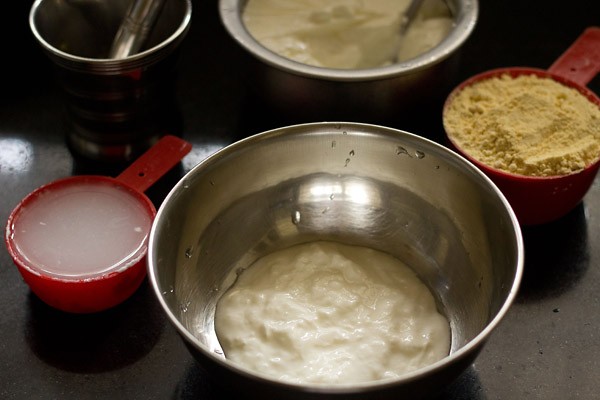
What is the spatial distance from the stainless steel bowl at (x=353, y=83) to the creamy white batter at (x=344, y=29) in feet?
0.25

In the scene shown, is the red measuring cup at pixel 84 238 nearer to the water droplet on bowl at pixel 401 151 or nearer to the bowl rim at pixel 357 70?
the bowl rim at pixel 357 70

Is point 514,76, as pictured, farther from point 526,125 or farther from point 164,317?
point 164,317

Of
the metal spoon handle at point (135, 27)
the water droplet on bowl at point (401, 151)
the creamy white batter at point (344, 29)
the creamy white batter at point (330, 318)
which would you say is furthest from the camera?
the creamy white batter at point (344, 29)

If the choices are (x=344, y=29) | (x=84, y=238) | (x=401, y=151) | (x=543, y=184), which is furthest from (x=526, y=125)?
(x=84, y=238)

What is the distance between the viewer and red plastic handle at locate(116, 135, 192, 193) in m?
1.15

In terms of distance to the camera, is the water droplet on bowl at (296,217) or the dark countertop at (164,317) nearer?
the dark countertop at (164,317)

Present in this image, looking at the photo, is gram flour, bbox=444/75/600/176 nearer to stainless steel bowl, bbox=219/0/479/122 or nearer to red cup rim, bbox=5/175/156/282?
stainless steel bowl, bbox=219/0/479/122

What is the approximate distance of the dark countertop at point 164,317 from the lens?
98cm

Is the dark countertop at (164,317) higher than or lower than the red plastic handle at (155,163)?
lower

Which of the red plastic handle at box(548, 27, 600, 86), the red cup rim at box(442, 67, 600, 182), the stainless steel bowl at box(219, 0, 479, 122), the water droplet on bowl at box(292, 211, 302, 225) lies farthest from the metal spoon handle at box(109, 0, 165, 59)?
the red plastic handle at box(548, 27, 600, 86)

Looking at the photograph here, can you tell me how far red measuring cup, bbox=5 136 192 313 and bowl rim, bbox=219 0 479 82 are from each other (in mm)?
258

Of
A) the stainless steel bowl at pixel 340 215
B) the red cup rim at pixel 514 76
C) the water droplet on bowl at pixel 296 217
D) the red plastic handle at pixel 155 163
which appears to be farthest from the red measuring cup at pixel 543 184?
the red plastic handle at pixel 155 163

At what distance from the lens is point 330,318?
98 centimetres

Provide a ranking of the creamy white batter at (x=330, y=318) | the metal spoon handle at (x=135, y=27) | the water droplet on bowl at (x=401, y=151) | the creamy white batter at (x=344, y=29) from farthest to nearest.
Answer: the creamy white batter at (x=344, y=29) < the metal spoon handle at (x=135, y=27) < the water droplet on bowl at (x=401, y=151) < the creamy white batter at (x=330, y=318)
